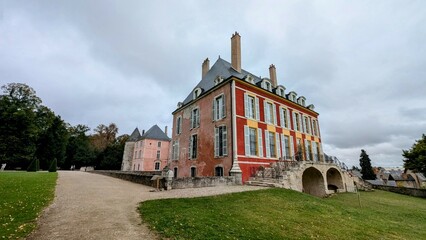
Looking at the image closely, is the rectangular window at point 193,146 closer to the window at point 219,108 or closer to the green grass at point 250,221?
the window at point 219,108

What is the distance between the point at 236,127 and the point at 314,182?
8.87m

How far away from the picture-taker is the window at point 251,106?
15.9 meters

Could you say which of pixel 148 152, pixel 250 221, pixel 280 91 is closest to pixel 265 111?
pixel 280 91

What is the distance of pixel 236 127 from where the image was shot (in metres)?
14.6

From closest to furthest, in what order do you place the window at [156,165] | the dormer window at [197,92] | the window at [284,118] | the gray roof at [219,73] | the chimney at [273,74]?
1. the gray roof at [219,73]
2. the window at [284,118]
3. the dormer window at [197,92]
4. the chimney at [273,74]
5. the window at [156,165]

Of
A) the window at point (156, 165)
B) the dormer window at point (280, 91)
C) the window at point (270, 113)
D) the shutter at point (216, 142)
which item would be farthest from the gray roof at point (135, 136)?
the window at point (270, 113)

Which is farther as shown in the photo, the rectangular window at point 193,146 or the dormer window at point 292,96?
the dormer window at point 292,96

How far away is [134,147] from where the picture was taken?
43344 mm

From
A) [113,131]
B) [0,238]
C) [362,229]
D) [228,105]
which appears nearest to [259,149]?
[228,105]

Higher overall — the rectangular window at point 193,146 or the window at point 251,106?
the window at point 251,106

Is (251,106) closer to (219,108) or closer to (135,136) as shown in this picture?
(219,108)

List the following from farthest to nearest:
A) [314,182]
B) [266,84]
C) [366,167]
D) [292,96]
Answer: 1. [366,167]
2. [292,96]
3. [266,84]
4. [314,182]

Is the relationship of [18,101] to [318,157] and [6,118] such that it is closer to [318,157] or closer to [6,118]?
[6,118]

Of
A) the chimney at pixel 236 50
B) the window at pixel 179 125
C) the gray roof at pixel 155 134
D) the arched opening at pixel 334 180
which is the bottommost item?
the arched opening at pixel 334 180
